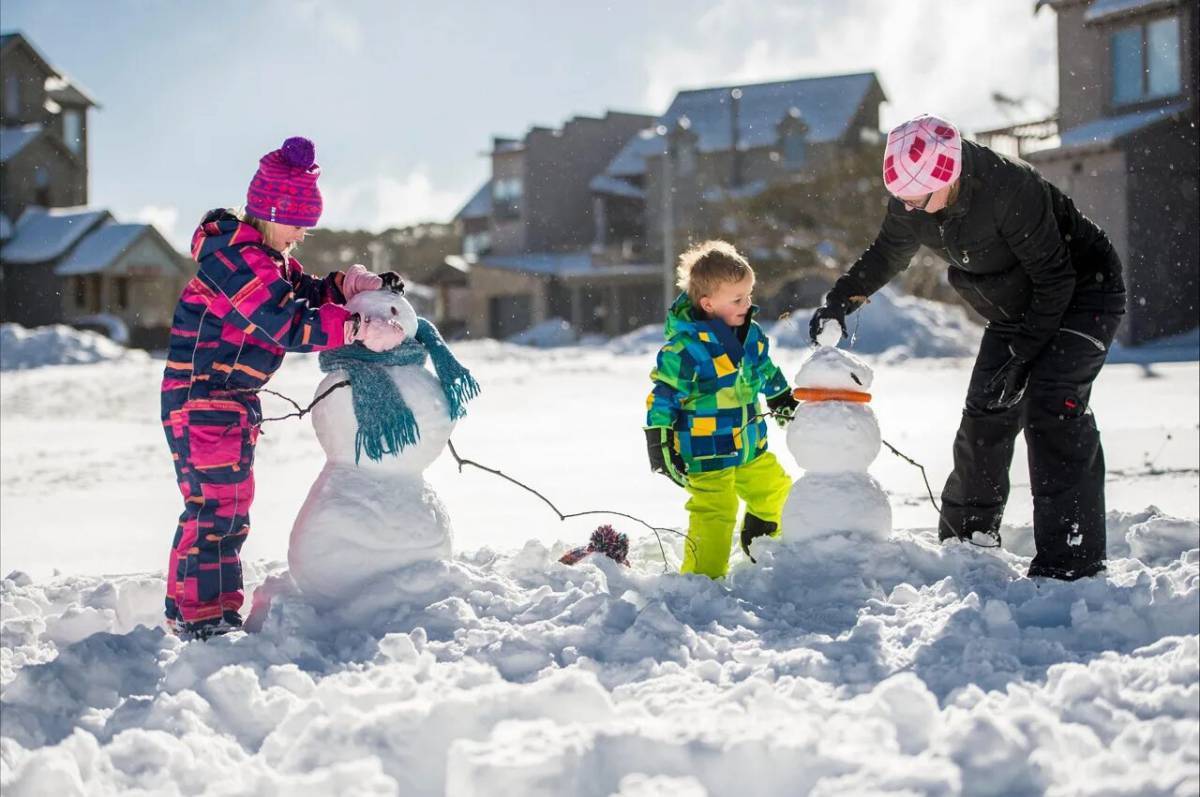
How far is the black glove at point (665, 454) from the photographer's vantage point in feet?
13.3

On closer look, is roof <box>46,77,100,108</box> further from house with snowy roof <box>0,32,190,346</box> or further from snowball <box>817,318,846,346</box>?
snowball <box>817,318,846,346</box>

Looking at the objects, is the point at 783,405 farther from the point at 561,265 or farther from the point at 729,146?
the point at 561,265

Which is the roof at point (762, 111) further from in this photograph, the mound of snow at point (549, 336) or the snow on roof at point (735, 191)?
the mound of snow at point (549, 336)

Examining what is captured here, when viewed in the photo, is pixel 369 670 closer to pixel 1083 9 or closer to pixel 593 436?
pixel 593 436

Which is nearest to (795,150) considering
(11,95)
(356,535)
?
(11,95)

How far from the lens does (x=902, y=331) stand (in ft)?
64.5

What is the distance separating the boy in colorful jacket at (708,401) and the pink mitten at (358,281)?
3.29 feet

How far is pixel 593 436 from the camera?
9766 millimetres

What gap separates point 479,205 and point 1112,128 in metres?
25.0

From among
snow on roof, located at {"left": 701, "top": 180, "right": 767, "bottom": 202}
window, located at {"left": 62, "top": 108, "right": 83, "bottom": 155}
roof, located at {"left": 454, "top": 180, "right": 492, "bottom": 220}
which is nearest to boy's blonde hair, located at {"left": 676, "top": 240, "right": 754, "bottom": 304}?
snow on roof, located at {"left": 701, "top": 180, "right": 767, "bottom": 202}

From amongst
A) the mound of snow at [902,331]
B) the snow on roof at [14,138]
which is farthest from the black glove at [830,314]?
the snow on roof at [14,138]

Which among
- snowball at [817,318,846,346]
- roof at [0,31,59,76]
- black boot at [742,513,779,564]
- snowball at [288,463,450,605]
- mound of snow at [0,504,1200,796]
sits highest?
roof at [0,31,59,76]

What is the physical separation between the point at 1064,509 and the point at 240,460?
2.54m

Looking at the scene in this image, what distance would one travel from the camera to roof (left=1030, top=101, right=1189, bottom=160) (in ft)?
58.0
